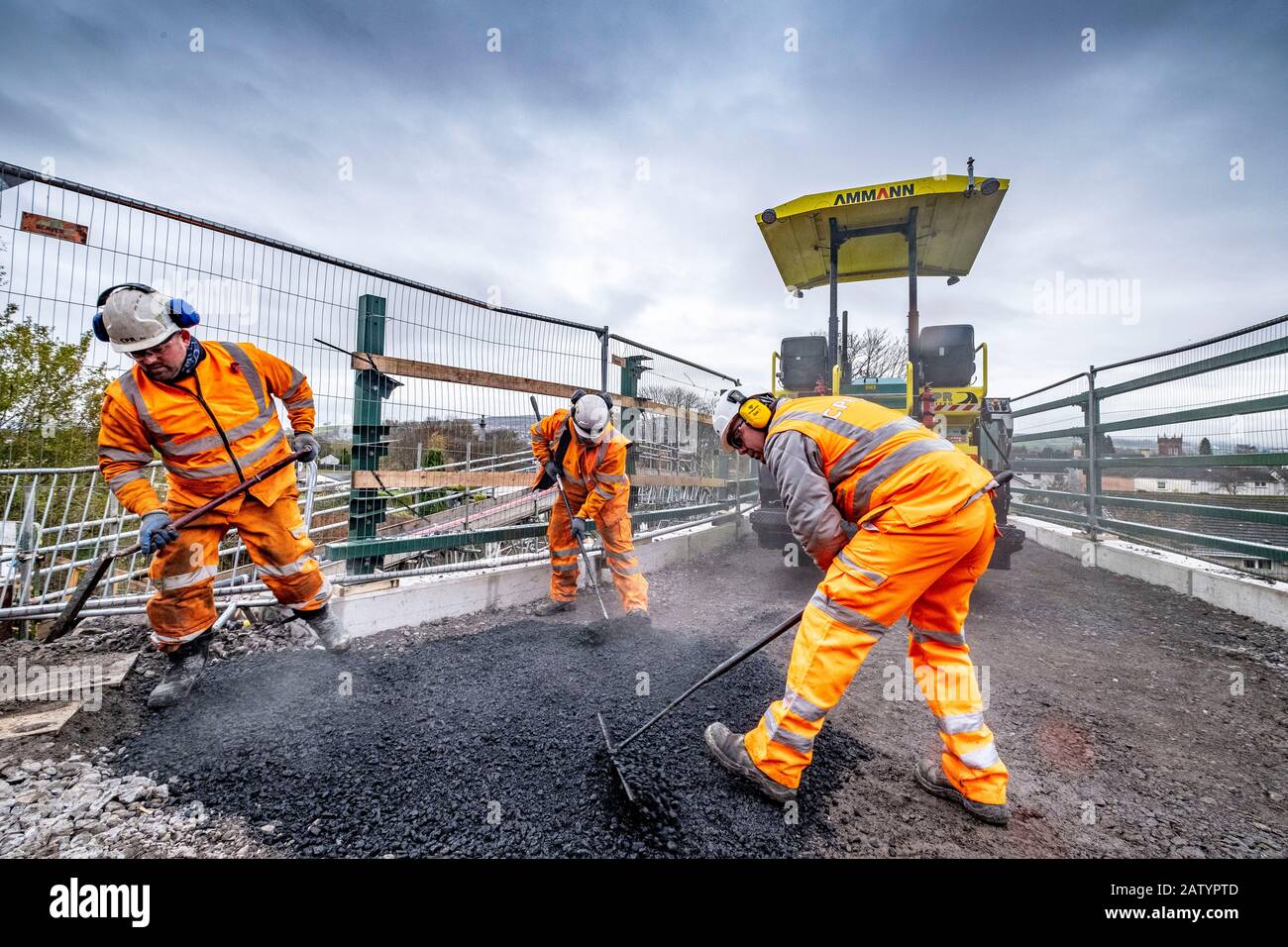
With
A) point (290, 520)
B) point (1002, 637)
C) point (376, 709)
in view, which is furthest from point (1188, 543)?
point (290, 520)

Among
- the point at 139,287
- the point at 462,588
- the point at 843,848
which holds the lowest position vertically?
the point at 843,848

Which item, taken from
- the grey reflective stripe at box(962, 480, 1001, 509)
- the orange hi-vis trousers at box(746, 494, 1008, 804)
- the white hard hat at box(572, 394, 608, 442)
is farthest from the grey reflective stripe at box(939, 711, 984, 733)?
the white hard hat at box(572, 394, 608, 442)

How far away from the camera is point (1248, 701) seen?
9.30 ft

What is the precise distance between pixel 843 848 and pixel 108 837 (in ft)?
8.00

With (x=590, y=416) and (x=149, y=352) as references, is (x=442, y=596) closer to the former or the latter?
(x=590, y=416)

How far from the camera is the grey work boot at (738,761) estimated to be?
1.87 meters

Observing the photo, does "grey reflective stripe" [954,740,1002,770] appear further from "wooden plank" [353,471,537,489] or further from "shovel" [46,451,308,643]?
"wooden plank" [353,471,537,489]

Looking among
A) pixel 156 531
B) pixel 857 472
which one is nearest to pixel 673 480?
pixel 857 472

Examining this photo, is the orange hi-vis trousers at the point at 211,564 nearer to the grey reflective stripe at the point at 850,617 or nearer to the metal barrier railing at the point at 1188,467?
the grey reflective stripe at the point at 850,617

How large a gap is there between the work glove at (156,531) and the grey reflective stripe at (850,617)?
2.91 meters

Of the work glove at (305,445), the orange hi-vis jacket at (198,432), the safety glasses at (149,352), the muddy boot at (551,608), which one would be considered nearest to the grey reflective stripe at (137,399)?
the orange hi-vis jacket at (198,432)

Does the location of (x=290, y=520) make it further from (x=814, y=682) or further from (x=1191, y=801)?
(x=1191, y=801)

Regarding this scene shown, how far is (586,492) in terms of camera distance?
14.3 feet

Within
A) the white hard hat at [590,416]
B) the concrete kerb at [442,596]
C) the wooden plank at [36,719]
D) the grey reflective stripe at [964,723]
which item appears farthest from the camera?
the white hard hat at [590,416]
